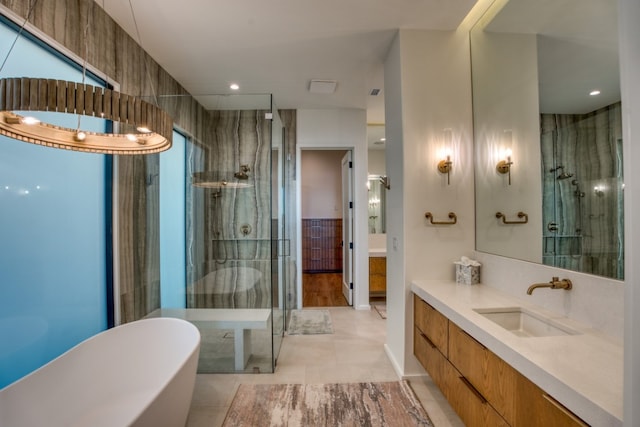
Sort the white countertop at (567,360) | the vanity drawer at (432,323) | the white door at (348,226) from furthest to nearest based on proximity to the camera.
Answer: the white door at (348,226)
the vanity drawer at (432,323)
the white countertop at (567,360)

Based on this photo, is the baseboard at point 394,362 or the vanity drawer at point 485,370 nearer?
the vanity drawer at point 485,370

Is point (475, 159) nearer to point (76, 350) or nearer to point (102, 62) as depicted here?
point (102, 62)

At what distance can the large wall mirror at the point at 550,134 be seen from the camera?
1.27 m

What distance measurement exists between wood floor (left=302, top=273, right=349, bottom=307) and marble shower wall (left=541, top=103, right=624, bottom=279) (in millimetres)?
3169

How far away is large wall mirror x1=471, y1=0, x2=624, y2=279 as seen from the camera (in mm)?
1266

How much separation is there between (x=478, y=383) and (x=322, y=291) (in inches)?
150

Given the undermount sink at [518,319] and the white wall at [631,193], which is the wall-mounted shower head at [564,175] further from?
the white wall at [631,193]

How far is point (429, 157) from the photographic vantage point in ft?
7.35

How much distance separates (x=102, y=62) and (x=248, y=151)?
3.94ft

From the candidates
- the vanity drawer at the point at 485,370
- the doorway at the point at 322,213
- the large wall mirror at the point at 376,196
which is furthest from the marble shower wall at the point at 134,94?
the doorway at the point at 322,213

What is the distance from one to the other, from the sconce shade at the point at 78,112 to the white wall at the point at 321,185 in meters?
5.23

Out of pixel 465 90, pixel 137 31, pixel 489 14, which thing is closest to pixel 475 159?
pixel 465 90

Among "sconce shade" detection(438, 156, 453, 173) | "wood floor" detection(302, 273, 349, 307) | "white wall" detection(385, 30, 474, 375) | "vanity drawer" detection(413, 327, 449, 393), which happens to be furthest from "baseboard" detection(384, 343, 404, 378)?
"sconce shade" detection(438, 156, 453, 173)

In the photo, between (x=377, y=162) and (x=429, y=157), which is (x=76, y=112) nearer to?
(x=429, y=157)
